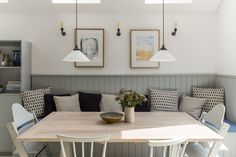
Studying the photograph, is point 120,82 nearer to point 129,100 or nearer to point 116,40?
point 116,40

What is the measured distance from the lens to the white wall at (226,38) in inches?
144

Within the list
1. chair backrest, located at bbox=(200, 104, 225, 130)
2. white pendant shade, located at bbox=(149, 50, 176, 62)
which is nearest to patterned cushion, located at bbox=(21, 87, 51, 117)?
white pendant shade, located at bbox=(149, 50, 176, 62)

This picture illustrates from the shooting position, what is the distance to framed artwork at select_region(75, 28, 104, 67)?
423cm

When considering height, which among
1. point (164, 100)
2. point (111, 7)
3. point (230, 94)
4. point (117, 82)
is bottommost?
point (164, 100)

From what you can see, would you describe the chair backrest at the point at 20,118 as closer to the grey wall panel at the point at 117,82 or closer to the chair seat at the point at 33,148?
the chair seat at the point at 33,148

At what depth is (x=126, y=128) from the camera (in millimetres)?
2291

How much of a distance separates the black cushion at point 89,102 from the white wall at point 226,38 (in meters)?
2.02

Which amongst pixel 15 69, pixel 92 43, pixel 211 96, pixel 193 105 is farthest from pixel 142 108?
pixel 15 69

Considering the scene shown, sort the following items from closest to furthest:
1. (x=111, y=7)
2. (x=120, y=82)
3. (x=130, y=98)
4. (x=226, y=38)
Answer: (x=130, y=98)
(x=226, y=38)
(x=111, y=7)
(x=120, y=82)

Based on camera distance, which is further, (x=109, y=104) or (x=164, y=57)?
(x=109, y=104)

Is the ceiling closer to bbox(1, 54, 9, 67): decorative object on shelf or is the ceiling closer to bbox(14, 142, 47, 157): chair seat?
bbox(1, 54, 9, 67): decorative object on shelf

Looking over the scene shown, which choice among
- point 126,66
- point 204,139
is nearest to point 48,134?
point 204,139

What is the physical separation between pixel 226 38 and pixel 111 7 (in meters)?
1.88


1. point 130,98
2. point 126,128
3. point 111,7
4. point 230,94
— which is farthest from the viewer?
point 111,7
